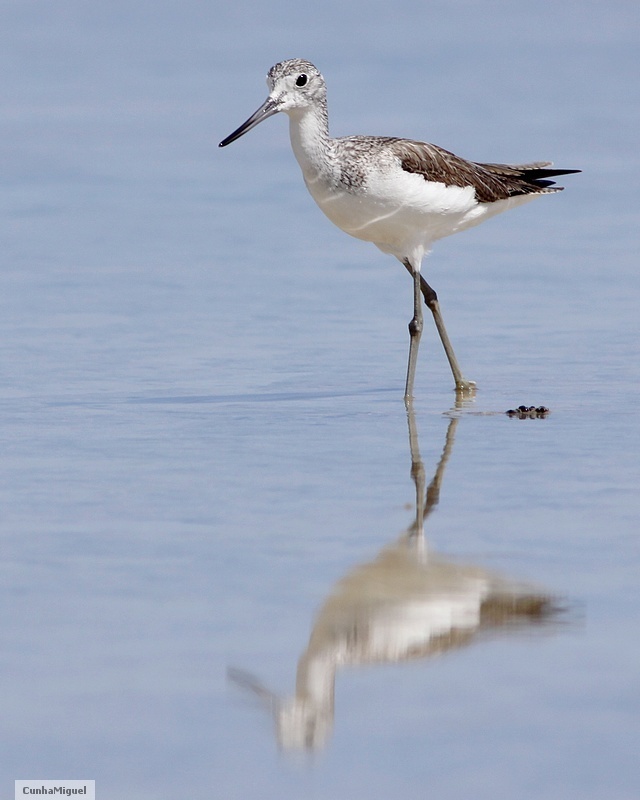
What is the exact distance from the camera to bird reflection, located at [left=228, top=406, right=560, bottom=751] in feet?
14.6

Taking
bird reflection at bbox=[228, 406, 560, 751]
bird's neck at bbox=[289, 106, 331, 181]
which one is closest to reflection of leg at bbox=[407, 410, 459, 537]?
bird reflection at bbox=[228, 406, 560, 751]

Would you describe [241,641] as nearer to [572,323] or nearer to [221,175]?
[572,323]

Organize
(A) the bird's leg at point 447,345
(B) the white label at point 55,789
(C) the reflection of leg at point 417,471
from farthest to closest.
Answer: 1. (A) the bird's leg at point 447,345
2. (C) the reflection of leg at point 417,471
3. (B) the white label at point 55,789

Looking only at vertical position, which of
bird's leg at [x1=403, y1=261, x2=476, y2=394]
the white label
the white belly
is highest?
the white belly

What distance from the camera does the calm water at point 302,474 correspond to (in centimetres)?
421

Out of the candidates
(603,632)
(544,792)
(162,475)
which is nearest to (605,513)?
(603,632)

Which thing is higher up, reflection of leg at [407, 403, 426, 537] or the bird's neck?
the bird's neck

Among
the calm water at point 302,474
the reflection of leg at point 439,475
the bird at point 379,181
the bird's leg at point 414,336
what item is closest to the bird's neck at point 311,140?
the bird at point 379,181

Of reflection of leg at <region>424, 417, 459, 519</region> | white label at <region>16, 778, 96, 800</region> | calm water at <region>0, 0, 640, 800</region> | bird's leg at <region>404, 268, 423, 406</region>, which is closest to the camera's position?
white label at <region>16, 778, 96, 800</region>

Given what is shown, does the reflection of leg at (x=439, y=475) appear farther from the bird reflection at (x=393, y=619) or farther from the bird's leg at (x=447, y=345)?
the bird's leg at (x=447, y=345)

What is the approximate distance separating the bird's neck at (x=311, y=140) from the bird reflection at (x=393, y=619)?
155 inches

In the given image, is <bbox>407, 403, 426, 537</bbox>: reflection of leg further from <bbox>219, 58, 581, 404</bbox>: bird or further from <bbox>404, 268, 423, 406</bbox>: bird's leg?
<bbox>219, 58, 581, 404</bbox>: bird

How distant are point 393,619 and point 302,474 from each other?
6.28 feet

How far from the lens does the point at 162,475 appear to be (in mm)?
6898
